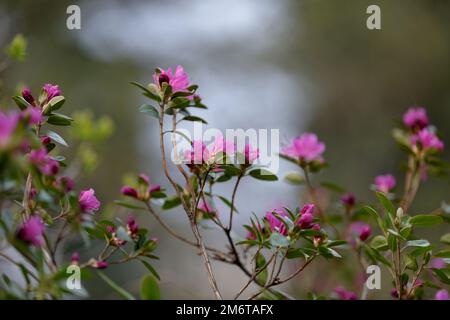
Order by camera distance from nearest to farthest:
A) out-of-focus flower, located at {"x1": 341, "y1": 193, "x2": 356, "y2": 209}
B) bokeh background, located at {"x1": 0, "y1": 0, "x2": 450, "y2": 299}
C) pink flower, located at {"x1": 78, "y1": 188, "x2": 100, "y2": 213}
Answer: pink flower, located at {"x1": 78, "y1": 188, "x2": 100, "y2": 213} < out-of-focus flower, located at {"x1": 341, "y1": 193, "x2": 356, "y2": 209} < bokeh background, located at {"x1": 0, "y1": 0, "x2": 450, "y2": 299}

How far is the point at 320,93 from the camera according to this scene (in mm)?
4402

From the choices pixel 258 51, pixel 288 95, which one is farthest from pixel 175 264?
pixel 258 51

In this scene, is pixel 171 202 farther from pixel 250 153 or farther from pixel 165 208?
pixel 250 153

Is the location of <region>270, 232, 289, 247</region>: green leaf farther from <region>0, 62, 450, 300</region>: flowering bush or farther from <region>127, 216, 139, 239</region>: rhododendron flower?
<region>127, 216, 139, 239</region>: rhododendron flower

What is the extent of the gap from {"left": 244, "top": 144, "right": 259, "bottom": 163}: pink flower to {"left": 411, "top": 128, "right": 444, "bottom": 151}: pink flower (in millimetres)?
510

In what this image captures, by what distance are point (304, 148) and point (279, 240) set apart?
422 mm

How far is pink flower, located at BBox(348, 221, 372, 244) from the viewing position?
1005 mm

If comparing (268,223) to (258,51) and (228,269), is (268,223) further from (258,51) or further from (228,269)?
(258,51)

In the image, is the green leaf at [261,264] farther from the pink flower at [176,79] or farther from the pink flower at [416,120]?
the pink flower at [416,120]

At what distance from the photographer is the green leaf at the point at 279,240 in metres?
0.72

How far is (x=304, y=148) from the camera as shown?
1.11m

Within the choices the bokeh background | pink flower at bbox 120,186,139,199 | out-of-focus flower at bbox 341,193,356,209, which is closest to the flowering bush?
pink flower at bbox 120,186,139,199

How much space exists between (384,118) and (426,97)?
0.33m

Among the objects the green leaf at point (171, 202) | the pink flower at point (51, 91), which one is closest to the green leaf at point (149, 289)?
the green leaf at point (171, 202)
